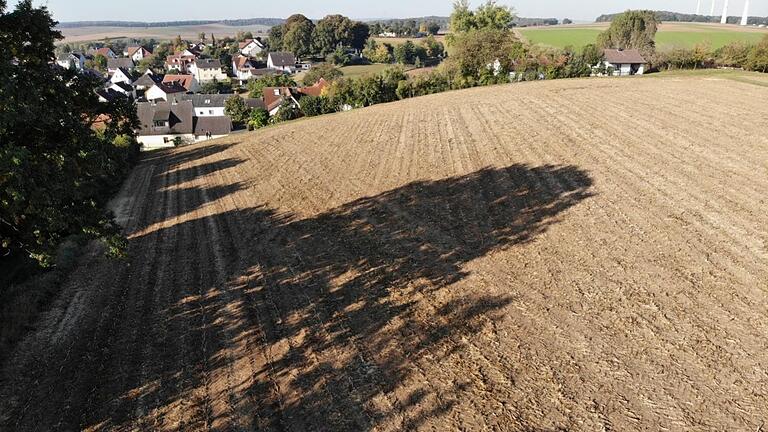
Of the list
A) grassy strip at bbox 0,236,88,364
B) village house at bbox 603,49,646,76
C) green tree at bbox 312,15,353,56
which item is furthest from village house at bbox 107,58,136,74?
grassy strip at bbox 0,236,88,364

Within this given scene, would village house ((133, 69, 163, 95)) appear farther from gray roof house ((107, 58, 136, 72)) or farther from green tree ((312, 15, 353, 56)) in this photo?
green tree ((312, 15, 353, 56))

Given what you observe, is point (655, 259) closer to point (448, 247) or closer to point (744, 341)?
point (744, 341)

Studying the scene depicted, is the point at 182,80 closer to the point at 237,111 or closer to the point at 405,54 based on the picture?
the point at 237,111

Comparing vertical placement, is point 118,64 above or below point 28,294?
above

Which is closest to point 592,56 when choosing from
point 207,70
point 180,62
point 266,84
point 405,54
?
point 266,84

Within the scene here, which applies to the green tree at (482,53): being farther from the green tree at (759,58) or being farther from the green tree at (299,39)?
the green tree at (299,39)

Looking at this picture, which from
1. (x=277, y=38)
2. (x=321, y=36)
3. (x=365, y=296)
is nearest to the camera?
(x=365, y=296)

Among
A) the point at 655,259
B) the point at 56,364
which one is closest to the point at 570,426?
the point at 655,259
